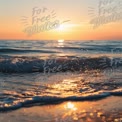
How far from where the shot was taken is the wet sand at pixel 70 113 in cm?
596

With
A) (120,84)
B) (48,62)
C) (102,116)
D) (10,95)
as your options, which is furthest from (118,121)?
(48,62)

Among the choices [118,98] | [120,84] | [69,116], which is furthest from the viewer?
[120,84]

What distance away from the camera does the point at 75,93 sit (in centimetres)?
848

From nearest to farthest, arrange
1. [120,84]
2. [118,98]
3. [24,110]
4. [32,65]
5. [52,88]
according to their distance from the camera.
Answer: [24,110], [118,98], [52,88], [120,84], [32,65]

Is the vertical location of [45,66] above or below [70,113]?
above

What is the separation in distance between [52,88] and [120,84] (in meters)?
2.44

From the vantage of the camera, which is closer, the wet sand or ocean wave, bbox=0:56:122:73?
the wet sand

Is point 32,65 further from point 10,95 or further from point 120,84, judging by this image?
point 10,95

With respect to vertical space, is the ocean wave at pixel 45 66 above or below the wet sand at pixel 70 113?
above

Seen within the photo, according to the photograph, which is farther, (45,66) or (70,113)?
(45,66)

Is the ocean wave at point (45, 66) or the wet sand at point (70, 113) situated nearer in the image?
the wet sand at point (70, 113)

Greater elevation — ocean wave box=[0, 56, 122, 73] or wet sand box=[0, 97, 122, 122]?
ocean wave box=[0, 56, 122, 73]

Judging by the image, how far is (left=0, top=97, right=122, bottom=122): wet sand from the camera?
5.96 metres

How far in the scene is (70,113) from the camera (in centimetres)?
639
